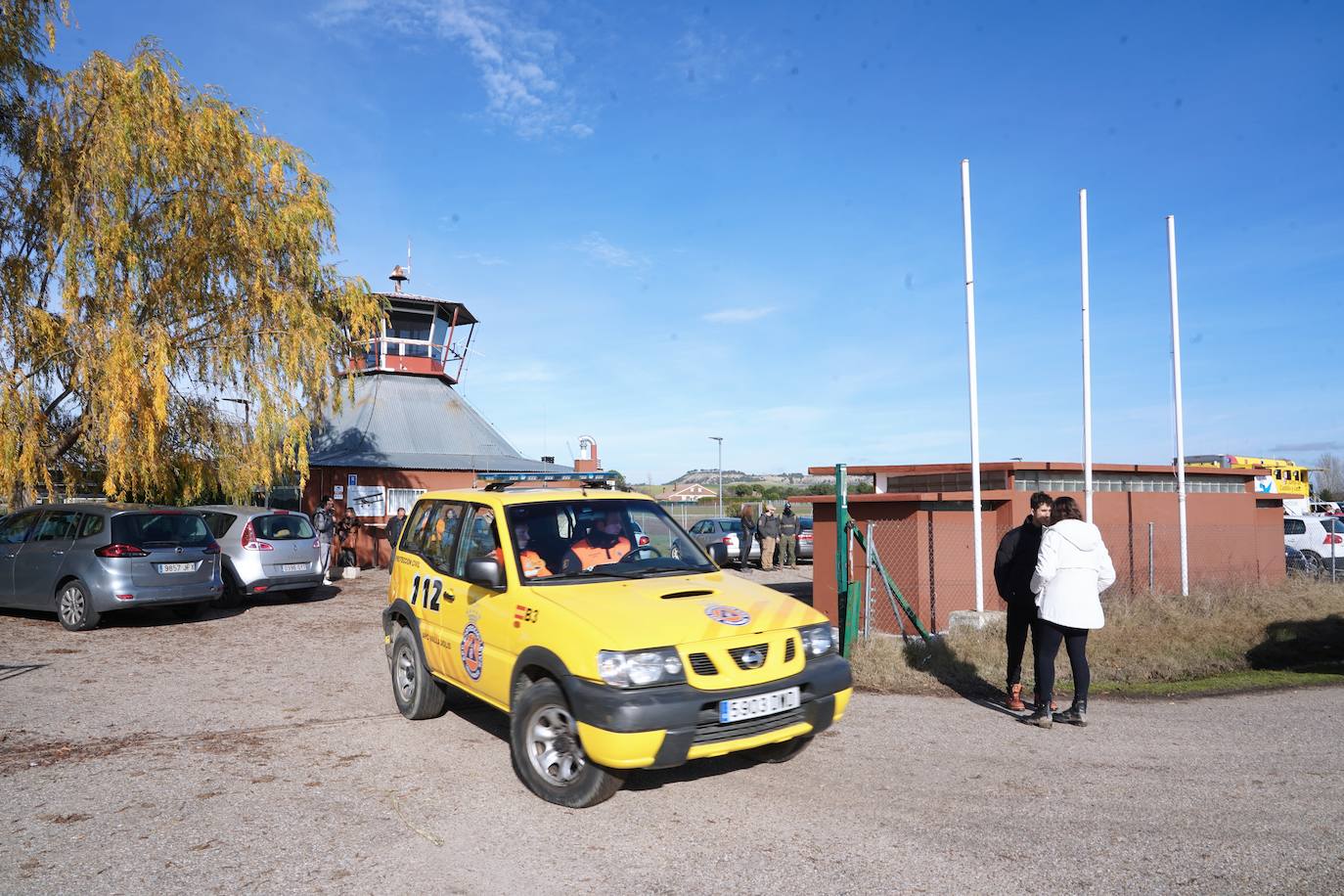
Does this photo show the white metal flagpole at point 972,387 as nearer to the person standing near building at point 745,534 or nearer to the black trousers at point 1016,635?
the black trousers at point 1016,635

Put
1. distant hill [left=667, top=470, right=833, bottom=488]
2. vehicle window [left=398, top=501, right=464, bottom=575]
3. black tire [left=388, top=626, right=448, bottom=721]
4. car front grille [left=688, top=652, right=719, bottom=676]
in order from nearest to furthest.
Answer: car front grille [left=688, top=652, right=719, bottom=676] < vehicle window [left=398, top=501, right=464, bottom=575] < black tire [left=388, top=626, right=448, bottom=721] < distant hill [left=667, top=470, right=833, bottom=488]

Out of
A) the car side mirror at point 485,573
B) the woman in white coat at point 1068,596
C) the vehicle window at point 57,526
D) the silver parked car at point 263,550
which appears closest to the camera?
the car side mirror at point 485,573

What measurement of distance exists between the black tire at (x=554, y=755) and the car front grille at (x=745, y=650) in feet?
2.89

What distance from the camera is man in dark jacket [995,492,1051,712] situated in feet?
23.1

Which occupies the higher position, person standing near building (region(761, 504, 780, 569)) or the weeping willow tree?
the weeping willow tree

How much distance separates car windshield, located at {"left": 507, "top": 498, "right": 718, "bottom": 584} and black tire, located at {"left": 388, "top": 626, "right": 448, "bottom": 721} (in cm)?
170

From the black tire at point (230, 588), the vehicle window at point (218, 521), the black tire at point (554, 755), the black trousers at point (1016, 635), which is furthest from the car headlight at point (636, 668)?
the vehicle window at point (218, 521)

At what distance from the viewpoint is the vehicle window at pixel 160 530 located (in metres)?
11.5

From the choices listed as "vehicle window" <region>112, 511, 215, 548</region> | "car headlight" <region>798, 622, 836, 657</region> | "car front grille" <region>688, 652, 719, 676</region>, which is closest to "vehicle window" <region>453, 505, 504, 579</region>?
"car front grille" <region>688, 652, 719, 676</region>

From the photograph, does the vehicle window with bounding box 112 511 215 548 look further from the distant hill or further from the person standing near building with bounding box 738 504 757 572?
the distant hill

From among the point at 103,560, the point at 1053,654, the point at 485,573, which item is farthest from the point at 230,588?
the point at 1053,654

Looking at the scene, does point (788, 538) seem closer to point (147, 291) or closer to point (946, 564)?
point (946, 564)

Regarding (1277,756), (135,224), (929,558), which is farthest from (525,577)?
(135,224)

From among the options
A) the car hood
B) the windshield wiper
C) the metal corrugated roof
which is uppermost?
the metal corrugated roof
